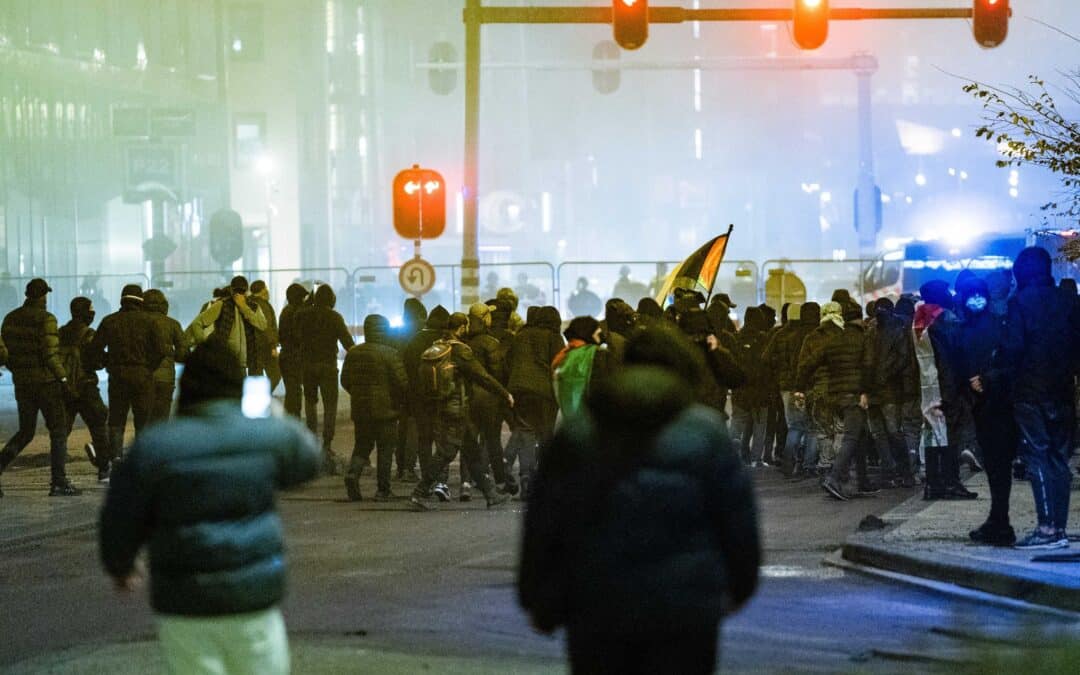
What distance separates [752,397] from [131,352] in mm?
6181

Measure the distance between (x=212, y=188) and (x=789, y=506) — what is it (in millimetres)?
33418

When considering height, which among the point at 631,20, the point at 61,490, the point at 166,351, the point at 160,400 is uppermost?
the point at 631,20

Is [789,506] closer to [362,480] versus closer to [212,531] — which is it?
[362,480]

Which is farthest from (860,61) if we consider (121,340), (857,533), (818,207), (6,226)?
(818,207)

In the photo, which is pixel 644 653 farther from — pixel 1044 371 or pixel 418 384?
pixel 418 384

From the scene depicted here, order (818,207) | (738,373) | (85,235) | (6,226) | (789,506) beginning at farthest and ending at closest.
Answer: (818,207) < (85,235) < (6,226) < (789,506) < (738,373)

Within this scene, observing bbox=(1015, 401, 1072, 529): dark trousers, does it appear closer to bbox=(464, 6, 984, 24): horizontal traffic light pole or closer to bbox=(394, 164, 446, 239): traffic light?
bbox=(464, 6, 984, 24): horizontal traffic light pole

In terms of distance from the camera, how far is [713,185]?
14088 cm

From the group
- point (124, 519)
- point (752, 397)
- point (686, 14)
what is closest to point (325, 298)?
point (752, 397)

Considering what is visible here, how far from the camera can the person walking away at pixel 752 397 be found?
58.1ft

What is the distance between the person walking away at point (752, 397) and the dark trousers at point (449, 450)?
3.54 metres

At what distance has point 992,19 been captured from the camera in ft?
68.1

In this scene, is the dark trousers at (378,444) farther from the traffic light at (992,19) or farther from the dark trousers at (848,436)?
the traffic light at (992,19)

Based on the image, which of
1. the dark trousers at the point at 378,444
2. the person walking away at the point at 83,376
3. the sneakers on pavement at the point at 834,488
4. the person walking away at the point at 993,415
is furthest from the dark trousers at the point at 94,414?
the person walking away at the point at 993,415
